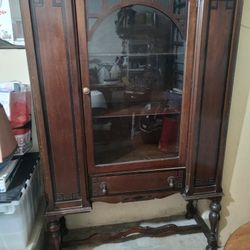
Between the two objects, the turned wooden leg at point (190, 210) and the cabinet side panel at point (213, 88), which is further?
the turned wooden leg at point (190, 210)

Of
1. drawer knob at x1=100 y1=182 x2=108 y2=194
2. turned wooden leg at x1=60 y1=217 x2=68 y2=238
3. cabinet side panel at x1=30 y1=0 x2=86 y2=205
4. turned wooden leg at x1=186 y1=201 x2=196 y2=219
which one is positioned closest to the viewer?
cabinet side panel at x1=30 y1=0 x2=86 y2=205

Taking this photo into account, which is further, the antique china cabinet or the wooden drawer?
the wooden drawer

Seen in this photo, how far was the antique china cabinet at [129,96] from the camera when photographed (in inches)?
38.5

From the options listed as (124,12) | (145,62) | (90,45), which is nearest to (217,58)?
(145,62)

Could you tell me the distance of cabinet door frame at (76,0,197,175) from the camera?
98 cm

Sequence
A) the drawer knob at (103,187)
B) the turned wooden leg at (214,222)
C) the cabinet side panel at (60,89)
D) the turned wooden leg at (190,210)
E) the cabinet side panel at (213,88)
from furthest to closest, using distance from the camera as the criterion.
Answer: the turned wooden leg at (190,210)
the turned wooden leg at (214,222)
the drawer knob at (103,187)
the cabinet side panel at (213,88)
the cabinet side panel at (60,89)

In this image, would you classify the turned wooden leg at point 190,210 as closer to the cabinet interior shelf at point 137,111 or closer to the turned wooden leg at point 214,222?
the turned wooden leg at point 214,222

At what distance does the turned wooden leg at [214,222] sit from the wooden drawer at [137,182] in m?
0.24

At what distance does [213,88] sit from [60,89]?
0.66m

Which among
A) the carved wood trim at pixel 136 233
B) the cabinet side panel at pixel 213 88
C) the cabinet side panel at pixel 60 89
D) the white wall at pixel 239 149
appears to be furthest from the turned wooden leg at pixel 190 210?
the cabinet side panel at pixel 60 89

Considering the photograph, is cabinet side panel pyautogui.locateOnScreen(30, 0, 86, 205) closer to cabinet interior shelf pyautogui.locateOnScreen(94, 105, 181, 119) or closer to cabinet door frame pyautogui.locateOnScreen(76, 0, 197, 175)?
cabinet door frame pyautogui.locateOnScreen(76, 0, 197, 175)

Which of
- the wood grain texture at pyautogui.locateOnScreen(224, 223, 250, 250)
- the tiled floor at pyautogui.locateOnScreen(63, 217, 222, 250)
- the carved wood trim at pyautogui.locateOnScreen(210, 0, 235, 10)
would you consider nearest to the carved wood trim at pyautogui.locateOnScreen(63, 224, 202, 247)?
the tiled floor at pyautogui.locateOnScreen(63, 217, 222, 250)

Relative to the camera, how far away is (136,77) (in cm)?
119

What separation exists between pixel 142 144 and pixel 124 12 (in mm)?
634
